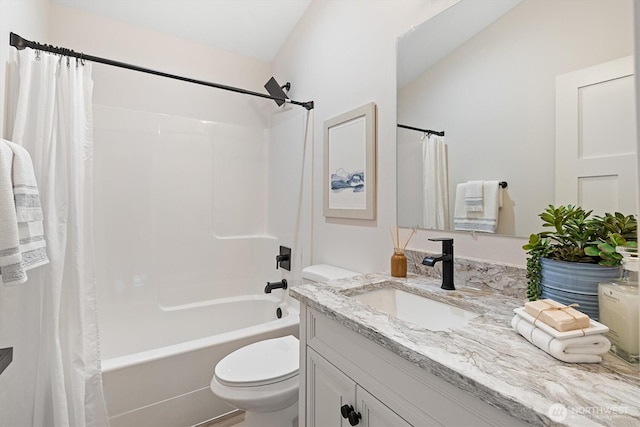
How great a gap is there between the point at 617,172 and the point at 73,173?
A: 2.10m

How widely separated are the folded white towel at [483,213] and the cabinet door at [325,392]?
28.4 inches

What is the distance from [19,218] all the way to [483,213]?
1.73 meters

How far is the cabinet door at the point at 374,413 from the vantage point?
72 centimetres

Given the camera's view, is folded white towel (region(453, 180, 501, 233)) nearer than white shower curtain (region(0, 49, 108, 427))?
Yes

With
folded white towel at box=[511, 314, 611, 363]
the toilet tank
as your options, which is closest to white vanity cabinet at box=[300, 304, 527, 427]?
folded white towel at box=[511, 314, 611, 363]

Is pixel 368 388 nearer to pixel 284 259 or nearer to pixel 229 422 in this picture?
pixel 229 422

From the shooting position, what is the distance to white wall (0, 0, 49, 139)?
129 cm

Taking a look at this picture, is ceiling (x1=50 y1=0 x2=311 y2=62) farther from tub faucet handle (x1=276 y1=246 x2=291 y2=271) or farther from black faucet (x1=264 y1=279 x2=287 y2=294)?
black faucet (x1=264 y1=279 x2=287 y2=294)

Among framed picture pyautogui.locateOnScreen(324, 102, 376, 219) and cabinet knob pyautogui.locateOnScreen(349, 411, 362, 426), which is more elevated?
framed picture pyautogui.locateOnScreen(324, 102, 376, 219)

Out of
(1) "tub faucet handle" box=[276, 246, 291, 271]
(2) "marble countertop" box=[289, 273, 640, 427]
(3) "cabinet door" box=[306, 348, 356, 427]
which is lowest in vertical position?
(3) "cabinet door" box=[306, 348, 356, 427]

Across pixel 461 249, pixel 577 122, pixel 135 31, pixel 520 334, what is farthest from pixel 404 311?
pixel 135 31

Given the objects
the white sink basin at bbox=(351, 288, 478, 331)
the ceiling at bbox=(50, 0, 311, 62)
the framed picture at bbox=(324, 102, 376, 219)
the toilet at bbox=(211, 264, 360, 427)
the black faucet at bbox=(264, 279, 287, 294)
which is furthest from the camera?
the black faucet at bbox=(264, 279, 287, 294)

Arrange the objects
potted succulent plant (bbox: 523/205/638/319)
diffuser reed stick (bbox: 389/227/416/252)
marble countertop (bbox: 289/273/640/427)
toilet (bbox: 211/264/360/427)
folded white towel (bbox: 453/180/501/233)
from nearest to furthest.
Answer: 1. marble countertop (bbox: 289/273/640/427)
2. potted succulent plant (bbox: 523/205/638/319)
3. folded white towel (bbox: 453/180/501/233)
4. toilet (bbox: 211/264/360/427)
5. diffuser reed stick (bbox: 389/227/416/252)

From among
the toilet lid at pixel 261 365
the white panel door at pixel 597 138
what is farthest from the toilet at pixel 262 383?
the white panel door at pixel 597 138
